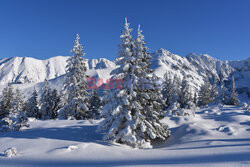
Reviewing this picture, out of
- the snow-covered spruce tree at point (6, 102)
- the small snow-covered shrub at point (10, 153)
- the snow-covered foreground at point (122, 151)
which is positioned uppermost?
the snow-covered spruce tree at point (6, 102)

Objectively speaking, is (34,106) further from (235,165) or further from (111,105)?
(235,165)

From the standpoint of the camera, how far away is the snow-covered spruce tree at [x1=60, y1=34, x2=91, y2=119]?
22.1 m

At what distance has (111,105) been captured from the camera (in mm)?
11781

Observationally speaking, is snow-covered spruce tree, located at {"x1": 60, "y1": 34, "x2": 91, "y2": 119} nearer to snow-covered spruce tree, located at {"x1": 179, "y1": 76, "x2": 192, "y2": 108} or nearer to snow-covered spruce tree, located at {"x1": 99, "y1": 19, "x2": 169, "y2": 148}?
snow-covered spruce tree, located at {"x1": 99, "y1": 19, "x2": 169, "y2": 148}

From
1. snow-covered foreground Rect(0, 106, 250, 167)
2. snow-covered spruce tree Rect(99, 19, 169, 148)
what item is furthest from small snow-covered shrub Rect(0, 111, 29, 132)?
Result: snow-covered spruce tree Rect(99, 19, 169, 148)

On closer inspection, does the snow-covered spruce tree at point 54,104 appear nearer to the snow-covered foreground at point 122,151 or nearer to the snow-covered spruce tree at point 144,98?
the snow-covered foreground at point 122,151

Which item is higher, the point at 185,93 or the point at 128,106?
the point at 185,93

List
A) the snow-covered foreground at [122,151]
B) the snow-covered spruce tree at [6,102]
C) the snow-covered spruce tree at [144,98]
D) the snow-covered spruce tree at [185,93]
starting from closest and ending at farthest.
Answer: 1. the snow-covered foreground at [122,151]
2. the snow-covered spruce tree at [144,98]
3. the snow-covered spruce tree at [6,102]
4. the snow-covered spruce tree at [185,93]

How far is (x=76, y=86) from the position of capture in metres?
21.8

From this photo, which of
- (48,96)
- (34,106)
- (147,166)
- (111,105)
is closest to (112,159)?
(147,166)

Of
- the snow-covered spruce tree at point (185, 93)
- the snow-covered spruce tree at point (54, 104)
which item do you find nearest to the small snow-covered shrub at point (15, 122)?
the snow-covered spruce tree at point (54, 104)

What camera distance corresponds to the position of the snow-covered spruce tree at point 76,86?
22062mm

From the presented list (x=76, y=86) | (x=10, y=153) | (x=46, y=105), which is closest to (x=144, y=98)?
(x=10, y=153)

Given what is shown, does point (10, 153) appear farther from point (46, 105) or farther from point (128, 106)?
point (46, 105)
